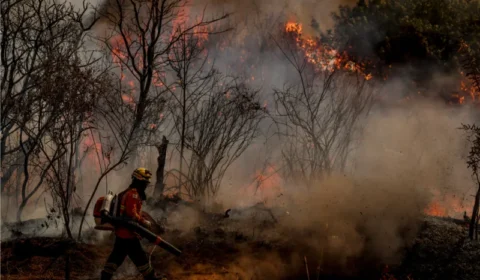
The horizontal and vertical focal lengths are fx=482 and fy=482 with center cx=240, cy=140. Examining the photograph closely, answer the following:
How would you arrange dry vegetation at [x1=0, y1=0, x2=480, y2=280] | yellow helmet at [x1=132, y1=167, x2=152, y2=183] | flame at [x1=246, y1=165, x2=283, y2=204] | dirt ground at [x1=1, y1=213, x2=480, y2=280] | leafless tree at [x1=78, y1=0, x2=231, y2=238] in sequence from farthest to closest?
flame at [x1=246, y1=165, x2=283, y2=204]
leafless tree at [x1=78, y1=0, x2=231, y2=238]
dry vegetation at [x1=0, y1=0, x2=480, y2=280]
dirt ground at [x1=1, y1=213, x2=480, y2=280]
yellow helmet at [x1=132, y1=167, x2=152, y2=183]

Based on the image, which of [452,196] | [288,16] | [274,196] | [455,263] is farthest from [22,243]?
[288,16]

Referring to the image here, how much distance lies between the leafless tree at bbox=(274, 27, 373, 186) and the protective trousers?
10.1 meters

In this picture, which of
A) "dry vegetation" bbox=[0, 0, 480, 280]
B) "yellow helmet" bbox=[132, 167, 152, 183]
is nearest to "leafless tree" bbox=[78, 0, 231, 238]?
"dry vegetation" bbox=[0, 0, 480, 280]

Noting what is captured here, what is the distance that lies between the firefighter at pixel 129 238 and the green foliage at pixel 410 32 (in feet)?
49.4

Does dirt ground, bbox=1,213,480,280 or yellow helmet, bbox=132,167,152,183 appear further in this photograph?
dirt ground, bbox=1,213,480,280

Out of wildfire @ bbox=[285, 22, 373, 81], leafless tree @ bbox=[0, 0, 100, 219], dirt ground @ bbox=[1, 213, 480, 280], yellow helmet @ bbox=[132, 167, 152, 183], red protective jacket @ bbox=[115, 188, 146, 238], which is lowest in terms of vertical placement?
dirt ground @ bbox=[1, 213, 480, 280]

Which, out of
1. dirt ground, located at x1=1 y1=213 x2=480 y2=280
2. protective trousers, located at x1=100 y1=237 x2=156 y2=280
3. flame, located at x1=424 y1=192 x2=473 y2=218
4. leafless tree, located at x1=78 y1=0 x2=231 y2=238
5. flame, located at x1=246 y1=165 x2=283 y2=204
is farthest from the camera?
flame, located at x1=246 y1=165 x2=283 y2=204

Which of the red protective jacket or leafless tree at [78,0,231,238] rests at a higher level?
leafless tree at [78,0,231,238]

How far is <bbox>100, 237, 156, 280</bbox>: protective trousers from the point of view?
311 inches

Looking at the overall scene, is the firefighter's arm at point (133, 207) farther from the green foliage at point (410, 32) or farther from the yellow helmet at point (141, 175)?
the green foliage at point (410, 32)

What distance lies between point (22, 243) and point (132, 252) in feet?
11.3

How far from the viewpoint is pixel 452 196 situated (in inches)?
808

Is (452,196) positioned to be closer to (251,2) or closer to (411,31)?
(411,31)

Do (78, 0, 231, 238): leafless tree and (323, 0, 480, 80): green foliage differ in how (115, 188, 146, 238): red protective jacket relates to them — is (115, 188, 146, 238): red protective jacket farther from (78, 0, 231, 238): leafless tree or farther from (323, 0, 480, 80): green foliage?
(323, 0, 480, 80): green foliage
